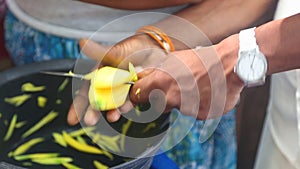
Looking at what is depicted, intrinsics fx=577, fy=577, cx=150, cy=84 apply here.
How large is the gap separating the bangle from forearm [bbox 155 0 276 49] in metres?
0.04

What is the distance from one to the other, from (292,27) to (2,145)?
1.83 feet

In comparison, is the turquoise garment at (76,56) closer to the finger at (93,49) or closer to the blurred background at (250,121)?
the finger at (93,49)

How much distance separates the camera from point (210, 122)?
1139 mm

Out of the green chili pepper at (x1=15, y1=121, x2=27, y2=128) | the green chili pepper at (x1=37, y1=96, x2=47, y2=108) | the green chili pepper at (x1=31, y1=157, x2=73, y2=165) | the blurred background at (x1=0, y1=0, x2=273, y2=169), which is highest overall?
the green chili pepper at (x1=37, y1=96, x2=47, y2=108)

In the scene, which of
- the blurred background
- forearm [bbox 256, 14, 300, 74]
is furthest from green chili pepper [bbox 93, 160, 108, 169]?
the blurred background

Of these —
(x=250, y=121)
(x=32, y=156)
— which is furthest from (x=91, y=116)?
(x=250, y=121)

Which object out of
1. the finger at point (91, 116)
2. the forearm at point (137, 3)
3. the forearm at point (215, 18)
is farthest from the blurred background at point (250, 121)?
the finger at point (91, 116)

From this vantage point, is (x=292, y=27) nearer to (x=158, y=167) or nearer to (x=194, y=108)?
(x=194, y=108)

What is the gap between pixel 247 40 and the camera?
3.23 feet

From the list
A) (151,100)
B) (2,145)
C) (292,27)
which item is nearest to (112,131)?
(151,100)

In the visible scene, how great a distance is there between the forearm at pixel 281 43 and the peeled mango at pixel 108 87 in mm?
233

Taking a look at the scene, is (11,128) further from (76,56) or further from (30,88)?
(76,56)

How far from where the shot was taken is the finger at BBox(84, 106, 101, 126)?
100cm

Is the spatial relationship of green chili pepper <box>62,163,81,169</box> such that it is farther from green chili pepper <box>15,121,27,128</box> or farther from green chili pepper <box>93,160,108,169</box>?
green chili pepper <box>15,121,27,128</box>
